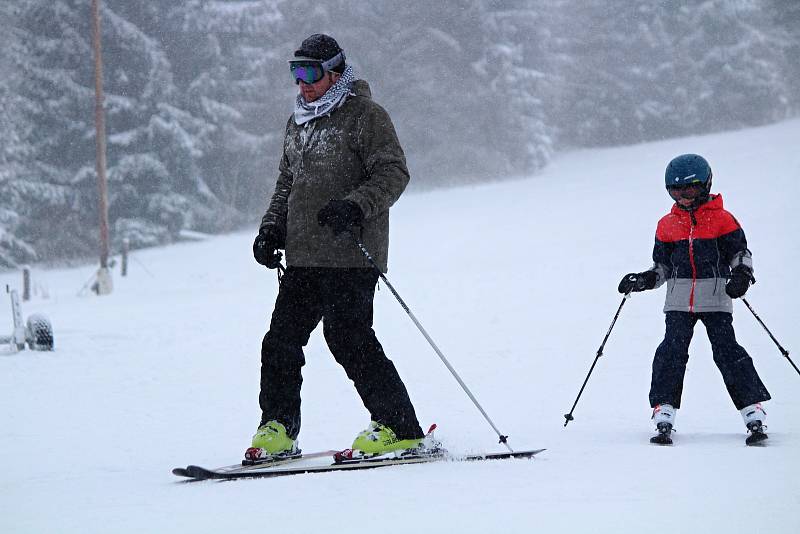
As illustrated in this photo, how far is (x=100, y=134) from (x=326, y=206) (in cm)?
1950

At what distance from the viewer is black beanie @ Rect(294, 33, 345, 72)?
4.33m

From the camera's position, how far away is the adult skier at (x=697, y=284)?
5078 mm

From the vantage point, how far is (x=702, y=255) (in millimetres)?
5137

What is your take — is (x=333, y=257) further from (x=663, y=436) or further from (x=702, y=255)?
(x=702, y=255)

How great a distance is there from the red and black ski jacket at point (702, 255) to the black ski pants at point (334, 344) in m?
1.85

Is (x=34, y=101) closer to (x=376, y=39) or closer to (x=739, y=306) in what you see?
(x=376, y=39)

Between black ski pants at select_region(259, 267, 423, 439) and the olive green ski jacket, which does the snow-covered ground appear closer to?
black ski pants at select_region(259, 267, 423, 439)

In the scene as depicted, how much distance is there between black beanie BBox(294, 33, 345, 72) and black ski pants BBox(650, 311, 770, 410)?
2.46 meters

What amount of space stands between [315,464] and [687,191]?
2585 millimetres

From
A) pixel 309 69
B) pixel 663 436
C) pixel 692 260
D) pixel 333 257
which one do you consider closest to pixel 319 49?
pixel 309 69

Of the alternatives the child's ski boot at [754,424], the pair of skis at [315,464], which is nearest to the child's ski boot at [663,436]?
the child's ski boot at [754,424]

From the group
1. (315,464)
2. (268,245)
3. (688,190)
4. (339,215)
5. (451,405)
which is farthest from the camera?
(451,405)

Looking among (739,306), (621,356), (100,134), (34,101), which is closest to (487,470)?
(621,356)

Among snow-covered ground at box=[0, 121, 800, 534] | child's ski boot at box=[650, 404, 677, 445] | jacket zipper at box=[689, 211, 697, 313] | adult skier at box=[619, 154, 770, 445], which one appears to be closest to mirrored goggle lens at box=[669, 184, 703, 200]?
adult skier at box=[619, 154, 770, 445]
